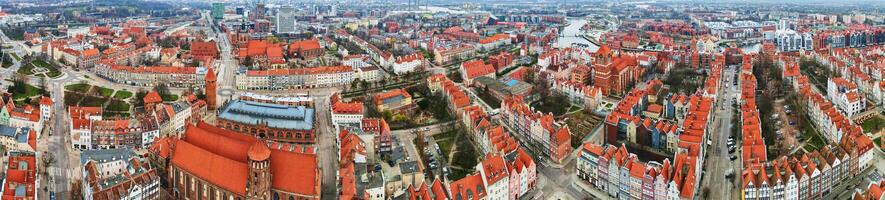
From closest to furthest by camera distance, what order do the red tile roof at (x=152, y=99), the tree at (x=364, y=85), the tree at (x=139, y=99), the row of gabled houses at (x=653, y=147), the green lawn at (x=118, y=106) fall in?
1. the row of gabled houses at (x=653, y=147)
2. the red tile roof at (x=152, y=99)
3. the green lawn at (x=118, y=106)
4. the tree at (x=139, y=99)
5. the tree at (x=364, y=85)

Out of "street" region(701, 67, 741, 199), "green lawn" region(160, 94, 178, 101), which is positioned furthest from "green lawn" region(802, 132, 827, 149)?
"green lawn" region(160, 94, 178, 101)

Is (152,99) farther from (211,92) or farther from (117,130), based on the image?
(117,130)

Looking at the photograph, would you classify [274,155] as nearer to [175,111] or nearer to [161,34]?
[175,111]

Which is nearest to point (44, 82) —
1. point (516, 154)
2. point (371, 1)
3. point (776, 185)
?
point (516, 154)

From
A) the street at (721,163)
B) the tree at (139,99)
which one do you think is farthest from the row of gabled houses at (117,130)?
the street at (721,163)

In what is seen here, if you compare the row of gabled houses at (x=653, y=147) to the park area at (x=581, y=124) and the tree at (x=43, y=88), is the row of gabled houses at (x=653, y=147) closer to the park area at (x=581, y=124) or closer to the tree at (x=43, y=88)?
the park area at (x=581, y=124)

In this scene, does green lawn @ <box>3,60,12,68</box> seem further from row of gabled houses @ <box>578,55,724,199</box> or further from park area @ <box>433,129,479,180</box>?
row of gabled houses @ <box>578,55,724,199</box>
